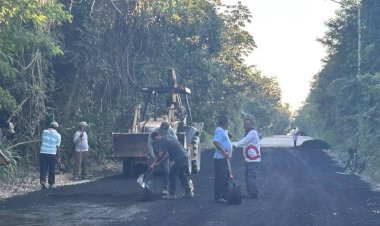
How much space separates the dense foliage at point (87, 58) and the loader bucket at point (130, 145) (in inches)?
109

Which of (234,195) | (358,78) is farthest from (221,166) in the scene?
(358,78)

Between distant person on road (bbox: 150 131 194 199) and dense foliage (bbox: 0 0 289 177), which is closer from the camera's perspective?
distant person on road (bbox: 150 131 194 199)

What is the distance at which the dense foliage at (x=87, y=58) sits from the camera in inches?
707

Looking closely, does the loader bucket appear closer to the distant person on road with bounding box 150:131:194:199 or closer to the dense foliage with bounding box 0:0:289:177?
the dense foliage with bounding box 0:0:289:177

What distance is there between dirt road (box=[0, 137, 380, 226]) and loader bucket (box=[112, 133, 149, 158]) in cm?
115

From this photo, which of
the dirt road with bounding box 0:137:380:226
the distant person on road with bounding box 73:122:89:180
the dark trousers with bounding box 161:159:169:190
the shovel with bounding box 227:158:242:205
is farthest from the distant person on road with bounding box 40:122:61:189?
the shovel with bounding box 227:158:242:205

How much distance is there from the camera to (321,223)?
37.3 feet

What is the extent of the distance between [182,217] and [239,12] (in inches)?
1783

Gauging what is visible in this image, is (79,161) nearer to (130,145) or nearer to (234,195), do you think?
(130,145)

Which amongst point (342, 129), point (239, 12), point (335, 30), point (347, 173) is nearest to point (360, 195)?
point (347, 173)

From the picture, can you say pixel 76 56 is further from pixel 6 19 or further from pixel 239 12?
pixel 239 12

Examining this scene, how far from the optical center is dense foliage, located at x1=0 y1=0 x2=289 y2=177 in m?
18.0

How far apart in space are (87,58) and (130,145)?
5.36 metres

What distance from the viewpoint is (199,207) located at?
530 inches
